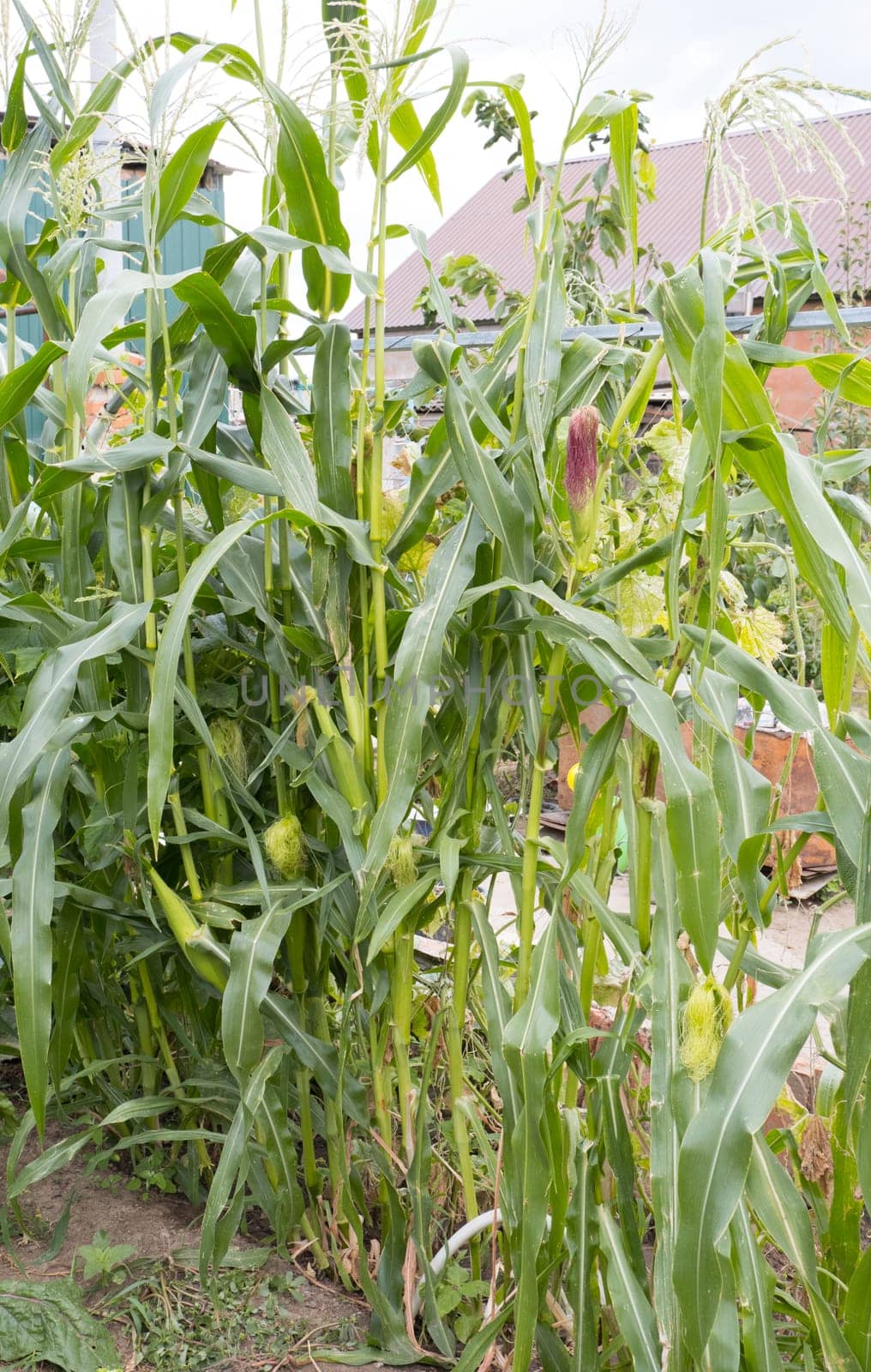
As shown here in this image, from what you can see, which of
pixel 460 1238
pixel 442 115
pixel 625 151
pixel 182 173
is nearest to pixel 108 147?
pixel 182 173

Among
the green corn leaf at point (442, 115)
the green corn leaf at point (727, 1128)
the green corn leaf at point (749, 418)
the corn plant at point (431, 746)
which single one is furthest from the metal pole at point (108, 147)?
the green corn leaf at point (727, 1128)

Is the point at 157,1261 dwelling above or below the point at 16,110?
below

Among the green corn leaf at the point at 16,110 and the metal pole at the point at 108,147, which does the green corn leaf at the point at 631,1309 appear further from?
the green corn leaf at the point at 16,110

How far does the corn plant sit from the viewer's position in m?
0.81

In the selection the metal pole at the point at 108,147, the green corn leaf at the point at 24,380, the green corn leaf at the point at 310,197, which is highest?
the metal pole at the point at 108,147

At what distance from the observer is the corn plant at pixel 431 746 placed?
81 centimetres

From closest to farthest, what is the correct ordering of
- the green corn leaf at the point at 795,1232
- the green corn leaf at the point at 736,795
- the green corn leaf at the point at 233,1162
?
the green corn leaf at the point at 795,1232 → the green corn leaf at the point at 736,795 → the green corn leaf at the point at 233,1162

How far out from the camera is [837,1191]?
0.90 meters

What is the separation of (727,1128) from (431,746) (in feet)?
1.64

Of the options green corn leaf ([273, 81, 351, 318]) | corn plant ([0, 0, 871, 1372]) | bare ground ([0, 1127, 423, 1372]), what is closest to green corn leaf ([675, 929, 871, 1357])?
corn plant ([0, 0, 871, 1372])

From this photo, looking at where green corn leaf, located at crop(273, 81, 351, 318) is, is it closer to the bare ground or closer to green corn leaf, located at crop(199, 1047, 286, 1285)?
green corn leaf, located at crop(199, 1047, 286, 1285)

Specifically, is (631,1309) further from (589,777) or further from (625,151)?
(625,151)

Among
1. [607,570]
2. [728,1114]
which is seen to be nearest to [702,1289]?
[728,1114]

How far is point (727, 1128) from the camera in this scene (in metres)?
0.70
